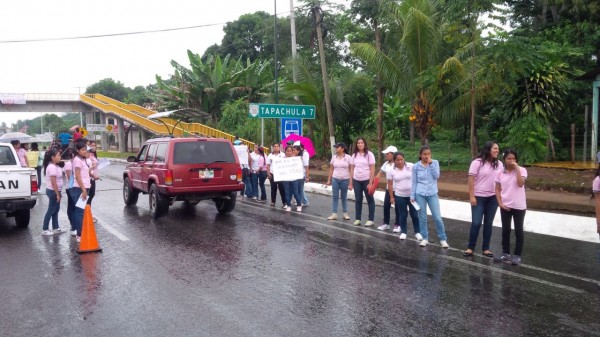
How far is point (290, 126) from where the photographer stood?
1838 cm

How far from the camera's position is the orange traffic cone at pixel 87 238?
7.79 metres

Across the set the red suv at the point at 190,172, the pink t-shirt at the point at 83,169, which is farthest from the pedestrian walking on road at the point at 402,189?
the pink t-shirt at the point at 83,169

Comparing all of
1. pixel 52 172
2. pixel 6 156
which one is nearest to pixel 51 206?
pixel 52 172

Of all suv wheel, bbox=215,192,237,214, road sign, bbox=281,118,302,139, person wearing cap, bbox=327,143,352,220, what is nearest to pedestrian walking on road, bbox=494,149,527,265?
person wearing cap, bbox=327,143,352,220

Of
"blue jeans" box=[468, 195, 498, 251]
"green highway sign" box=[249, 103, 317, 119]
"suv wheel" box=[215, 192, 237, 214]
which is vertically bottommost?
"suv wheel" box=[215, 192, 237, 214]

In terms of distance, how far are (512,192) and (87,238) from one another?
6.13m

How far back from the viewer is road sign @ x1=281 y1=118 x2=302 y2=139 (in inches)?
717

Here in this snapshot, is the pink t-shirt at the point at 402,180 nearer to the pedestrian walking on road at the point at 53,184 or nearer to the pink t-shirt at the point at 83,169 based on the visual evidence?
the pink t-shirt at the point at 83,169

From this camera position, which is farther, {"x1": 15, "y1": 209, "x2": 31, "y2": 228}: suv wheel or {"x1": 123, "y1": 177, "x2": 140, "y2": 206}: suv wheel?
{"x1": 123, "y1": 177, "x2": 140, "y2": 206}: suv wheel

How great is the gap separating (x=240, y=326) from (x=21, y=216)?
23.2 ft

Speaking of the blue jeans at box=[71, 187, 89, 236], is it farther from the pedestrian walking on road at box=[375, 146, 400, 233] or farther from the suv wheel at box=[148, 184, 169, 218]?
the pedestrian walking on road at box=[375, 146, 400, 233]

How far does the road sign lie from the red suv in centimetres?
678

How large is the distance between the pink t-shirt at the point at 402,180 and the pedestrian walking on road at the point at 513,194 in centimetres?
172

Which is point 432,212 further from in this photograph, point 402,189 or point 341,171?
point 341,171
